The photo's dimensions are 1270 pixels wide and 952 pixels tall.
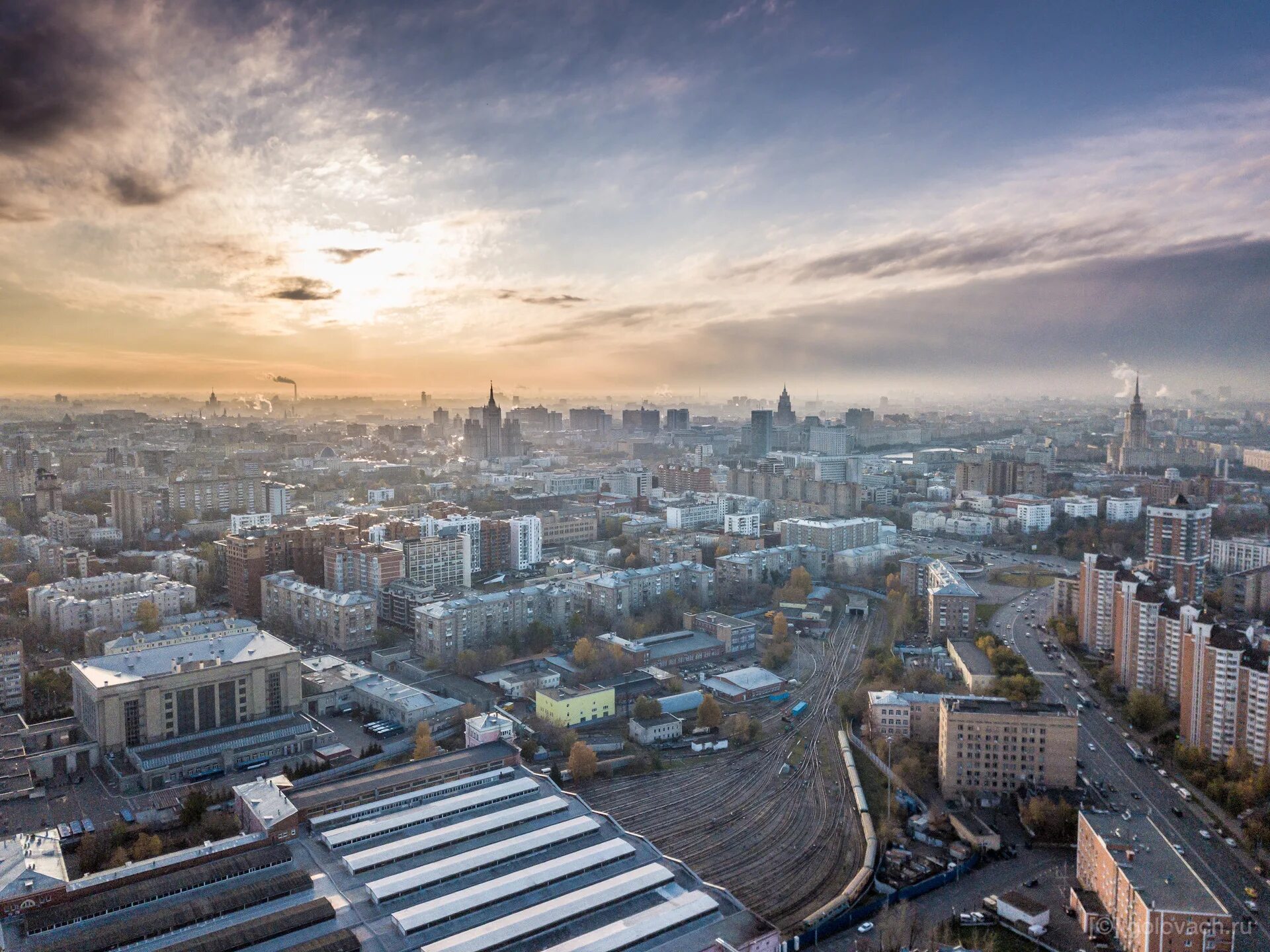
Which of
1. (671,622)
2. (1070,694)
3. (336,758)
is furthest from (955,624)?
(336,758)

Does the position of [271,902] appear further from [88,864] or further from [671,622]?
[671,622]

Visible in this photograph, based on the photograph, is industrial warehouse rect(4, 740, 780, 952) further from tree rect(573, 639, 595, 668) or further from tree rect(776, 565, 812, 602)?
tree rect(776, 565, 812, 602)

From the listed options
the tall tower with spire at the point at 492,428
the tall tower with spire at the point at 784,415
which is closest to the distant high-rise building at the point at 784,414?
the tall tower with spire at the point at 784,415

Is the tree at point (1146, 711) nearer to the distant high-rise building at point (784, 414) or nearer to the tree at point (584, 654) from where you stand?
the tree at point (584, 654)

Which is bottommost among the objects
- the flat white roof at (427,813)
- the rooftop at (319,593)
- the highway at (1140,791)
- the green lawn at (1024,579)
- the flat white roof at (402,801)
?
the highway at (1140,791)

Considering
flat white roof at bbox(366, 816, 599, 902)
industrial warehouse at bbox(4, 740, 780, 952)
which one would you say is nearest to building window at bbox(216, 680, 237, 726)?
industrial warehouse at bbox(4, 740, 780, 952)

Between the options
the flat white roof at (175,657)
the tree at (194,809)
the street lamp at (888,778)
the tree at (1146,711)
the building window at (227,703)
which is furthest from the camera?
the tree at (1146,711)
